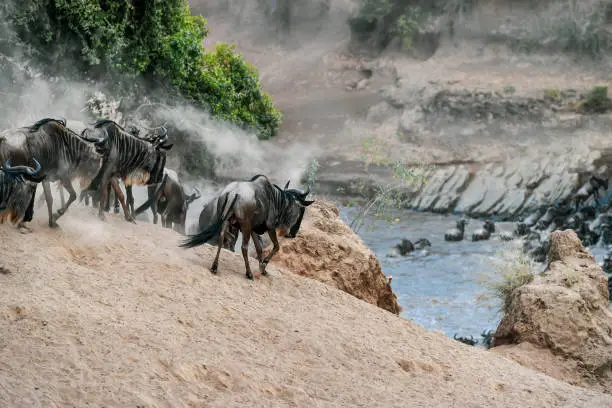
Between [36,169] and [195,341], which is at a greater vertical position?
[36,169]

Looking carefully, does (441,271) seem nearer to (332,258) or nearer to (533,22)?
(332,258)

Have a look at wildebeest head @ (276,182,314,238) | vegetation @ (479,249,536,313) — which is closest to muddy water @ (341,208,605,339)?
vegetation @ (479,249,536,313)

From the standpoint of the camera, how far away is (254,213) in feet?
36.9

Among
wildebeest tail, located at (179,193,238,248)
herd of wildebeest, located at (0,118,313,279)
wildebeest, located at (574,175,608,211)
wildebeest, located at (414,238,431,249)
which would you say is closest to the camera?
herd of wildebeest, located at (0,118,313,279)

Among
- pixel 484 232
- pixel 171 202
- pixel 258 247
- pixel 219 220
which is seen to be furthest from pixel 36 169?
pixel 484 232

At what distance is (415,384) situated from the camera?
8969mm

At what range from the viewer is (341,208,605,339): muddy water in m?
27.6

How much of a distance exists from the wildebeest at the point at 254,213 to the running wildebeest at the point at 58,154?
1.73 meters

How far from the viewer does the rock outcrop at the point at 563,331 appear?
45.2ft

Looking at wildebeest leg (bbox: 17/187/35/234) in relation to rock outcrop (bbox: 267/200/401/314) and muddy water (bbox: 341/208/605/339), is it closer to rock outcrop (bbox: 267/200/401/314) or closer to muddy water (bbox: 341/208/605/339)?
rock outcrop (bbox: 267/200/401/314)

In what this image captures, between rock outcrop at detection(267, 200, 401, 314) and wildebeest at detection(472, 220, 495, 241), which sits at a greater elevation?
rock outcrop at detection(267, 200, 401, 314)

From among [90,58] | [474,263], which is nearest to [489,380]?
[90,58]

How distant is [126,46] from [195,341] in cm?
1973

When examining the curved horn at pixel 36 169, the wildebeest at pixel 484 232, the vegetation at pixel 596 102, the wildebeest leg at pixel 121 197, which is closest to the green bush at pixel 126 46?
the wildebeest leg at pixel 121 197
